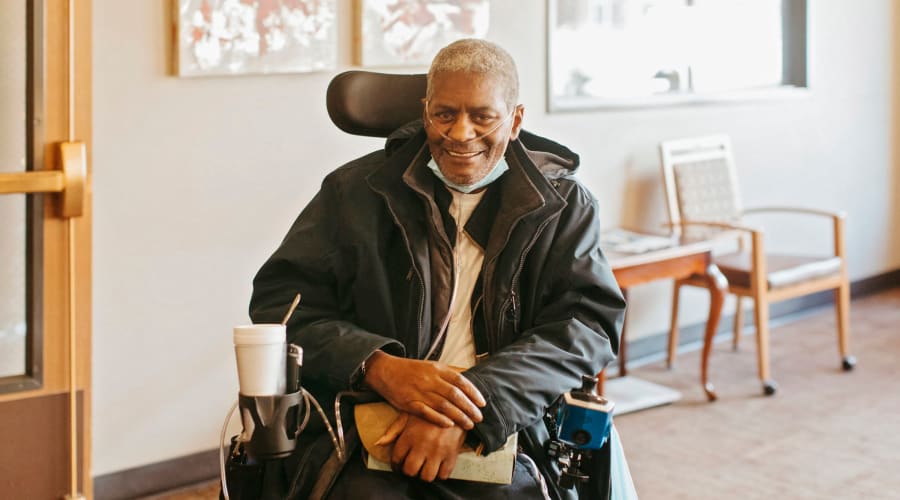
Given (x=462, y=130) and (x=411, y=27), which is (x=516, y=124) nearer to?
(x=462, y=130)

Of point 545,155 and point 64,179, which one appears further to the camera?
point 64,179

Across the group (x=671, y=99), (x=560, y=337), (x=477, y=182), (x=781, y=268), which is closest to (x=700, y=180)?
(x=671, y=99)

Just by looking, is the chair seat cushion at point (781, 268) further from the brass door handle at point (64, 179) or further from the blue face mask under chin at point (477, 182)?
the brass door handle at point (64, 179)

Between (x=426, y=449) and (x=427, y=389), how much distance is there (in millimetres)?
101

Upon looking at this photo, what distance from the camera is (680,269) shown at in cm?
382

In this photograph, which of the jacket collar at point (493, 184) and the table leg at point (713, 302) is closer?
the jacket collar at point (493, 184)

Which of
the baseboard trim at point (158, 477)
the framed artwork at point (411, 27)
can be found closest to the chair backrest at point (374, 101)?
the framed artwork at point (411, 27)

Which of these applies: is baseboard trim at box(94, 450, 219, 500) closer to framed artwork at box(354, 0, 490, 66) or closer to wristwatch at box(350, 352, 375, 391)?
framed artwork at box(354, 0, 490, 66)

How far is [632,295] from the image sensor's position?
14.6 ft

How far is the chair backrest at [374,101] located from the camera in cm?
219

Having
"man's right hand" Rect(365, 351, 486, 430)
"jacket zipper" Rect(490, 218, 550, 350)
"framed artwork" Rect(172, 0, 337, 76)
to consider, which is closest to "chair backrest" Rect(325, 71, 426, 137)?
"jacket zipper" Rect(490, 218, 550, 350)

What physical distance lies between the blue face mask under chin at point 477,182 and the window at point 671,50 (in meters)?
1.94

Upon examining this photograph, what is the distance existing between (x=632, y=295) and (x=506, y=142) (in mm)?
2417

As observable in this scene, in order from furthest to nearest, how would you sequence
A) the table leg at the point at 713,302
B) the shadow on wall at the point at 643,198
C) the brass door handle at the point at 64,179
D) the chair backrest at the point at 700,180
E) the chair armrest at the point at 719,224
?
the shadow on wall at the point at 643,198, the chair backrest at the point at 700,180, the chair armrest at the point at 719,224, the table leg at the point at 713,302, the brass door handle at the point at 64,179
